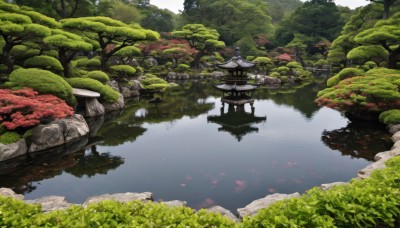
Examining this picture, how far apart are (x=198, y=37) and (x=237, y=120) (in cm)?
2889

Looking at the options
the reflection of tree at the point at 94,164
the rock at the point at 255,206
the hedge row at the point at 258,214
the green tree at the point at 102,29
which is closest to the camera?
the hedge row at the point at 258,214

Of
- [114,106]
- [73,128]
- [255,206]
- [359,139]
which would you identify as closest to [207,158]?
[255,206]

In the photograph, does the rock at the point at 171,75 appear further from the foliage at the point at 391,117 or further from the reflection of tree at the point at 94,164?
the foliage at the point at 391,117

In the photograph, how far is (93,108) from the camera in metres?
21.3

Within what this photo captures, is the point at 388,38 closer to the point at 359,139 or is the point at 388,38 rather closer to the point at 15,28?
the point at 359,139

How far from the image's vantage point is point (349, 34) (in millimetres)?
40938

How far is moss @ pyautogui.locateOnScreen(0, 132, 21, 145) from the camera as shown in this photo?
13027mm

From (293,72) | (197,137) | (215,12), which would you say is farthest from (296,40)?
(197,137)

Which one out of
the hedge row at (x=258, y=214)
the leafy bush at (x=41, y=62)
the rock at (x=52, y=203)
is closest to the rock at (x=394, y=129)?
the hedge row at (x=258, y=214)

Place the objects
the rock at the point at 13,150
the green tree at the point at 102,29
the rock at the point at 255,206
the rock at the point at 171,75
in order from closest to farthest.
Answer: the rock at the point at 255,206, the rock at the point at 13,150, the green tree at the point at 102,29, the rock at the point at 171,75

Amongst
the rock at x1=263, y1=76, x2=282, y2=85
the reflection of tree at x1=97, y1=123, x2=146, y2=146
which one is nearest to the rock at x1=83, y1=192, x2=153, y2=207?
the reflection of tree at x1=97, y1=123, x2=146, y2=146

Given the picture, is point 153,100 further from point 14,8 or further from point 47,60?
point 14,8

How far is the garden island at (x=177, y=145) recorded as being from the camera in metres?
5.49

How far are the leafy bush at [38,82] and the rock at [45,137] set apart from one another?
7.86ft
